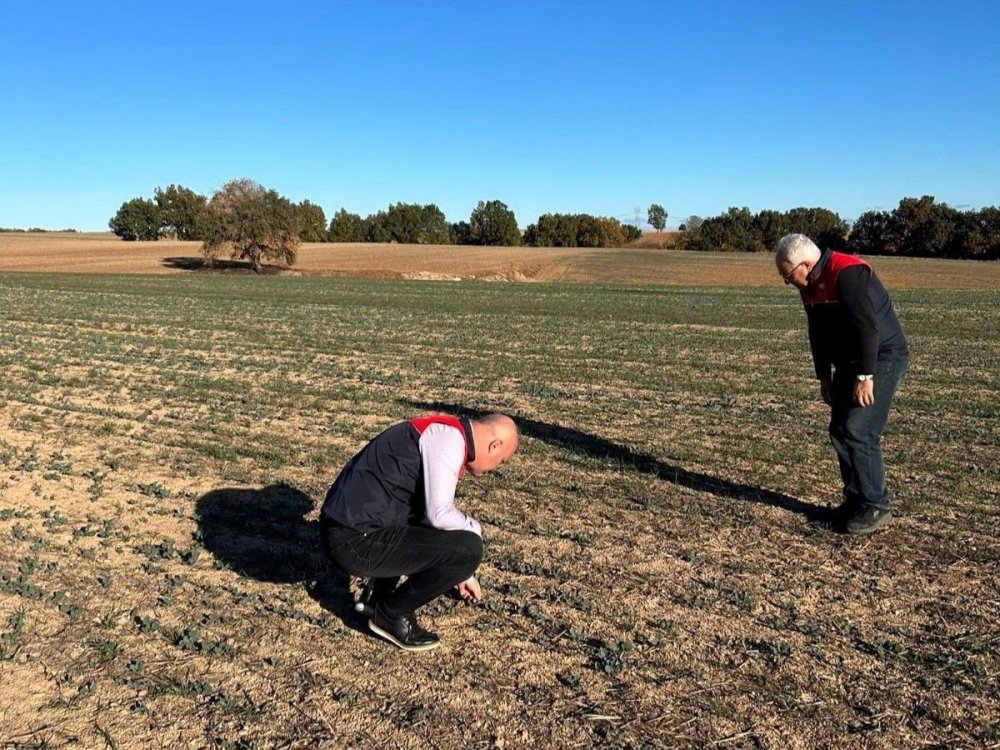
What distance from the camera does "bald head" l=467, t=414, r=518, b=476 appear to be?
3.83 m

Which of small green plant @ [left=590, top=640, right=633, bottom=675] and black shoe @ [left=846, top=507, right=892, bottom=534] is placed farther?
black shoe @ [left=846, top=507, right=892, bottom=534]

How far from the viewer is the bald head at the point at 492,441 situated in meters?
3.83

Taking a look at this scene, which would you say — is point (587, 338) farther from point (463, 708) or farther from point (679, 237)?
point (679, 237)

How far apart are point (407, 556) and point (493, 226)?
112333 mm

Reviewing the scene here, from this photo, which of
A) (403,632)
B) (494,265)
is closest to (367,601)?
(403,632)

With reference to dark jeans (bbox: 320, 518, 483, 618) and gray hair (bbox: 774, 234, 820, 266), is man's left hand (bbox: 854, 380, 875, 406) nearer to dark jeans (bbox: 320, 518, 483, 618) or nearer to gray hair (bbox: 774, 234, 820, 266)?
gray hair (bbox: 774, 234, 820, 266)

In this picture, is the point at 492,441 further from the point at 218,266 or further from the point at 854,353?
the point at 218,266

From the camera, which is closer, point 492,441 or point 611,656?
point 492,441

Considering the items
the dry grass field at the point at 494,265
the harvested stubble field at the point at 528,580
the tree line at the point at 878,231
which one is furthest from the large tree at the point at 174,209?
the harvested stubble field at the point at 528,580

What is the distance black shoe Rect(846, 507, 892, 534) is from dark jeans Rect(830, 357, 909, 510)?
0.04 m

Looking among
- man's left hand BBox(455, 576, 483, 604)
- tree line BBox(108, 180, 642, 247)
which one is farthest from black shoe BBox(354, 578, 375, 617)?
tree line BBox(108, 180, 642, 247)

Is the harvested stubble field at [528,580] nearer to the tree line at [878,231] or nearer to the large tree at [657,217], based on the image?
the tree line at [878,231]

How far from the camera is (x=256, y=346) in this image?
16922 mm

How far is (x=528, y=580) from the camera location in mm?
5051
